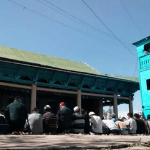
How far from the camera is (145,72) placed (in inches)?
662

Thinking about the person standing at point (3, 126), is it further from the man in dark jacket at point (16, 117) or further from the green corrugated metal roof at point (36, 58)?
the green corrugated metal roof at point (36, 58)

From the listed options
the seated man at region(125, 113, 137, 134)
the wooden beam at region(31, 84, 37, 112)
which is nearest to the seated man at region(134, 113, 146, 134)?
the seated man at region(125, 113, 137, 134)

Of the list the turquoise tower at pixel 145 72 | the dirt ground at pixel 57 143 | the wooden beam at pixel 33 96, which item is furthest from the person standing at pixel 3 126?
the turquoise tower at pixel 145 72

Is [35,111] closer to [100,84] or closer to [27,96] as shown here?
[27,96]

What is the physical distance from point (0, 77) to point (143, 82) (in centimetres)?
1150

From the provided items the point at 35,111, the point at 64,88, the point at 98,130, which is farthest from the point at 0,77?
the point at 98,130

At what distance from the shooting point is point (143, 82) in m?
16.9

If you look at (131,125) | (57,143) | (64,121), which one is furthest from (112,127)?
(57,143)

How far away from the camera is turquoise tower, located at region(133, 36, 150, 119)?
16.5 metres

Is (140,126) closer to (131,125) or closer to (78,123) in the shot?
(131,125)

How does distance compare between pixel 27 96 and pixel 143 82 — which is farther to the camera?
pixel 143 82

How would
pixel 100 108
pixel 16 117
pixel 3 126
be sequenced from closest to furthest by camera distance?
pixel 3 126 < pixel 16 117 < pixel 100 108

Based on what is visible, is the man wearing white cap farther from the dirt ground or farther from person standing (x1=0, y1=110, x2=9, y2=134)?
the dirt ground

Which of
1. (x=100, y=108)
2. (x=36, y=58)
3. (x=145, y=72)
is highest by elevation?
(x=36, y=58)
